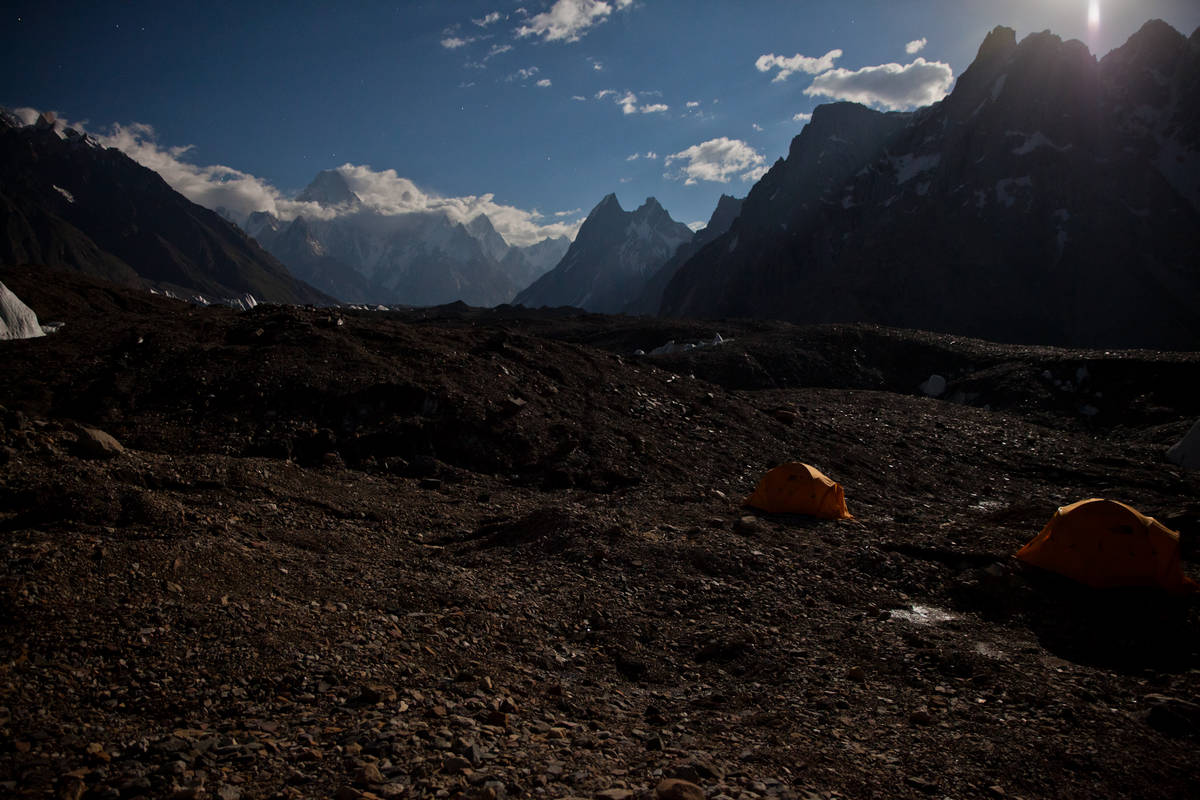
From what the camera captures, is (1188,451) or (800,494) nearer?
(800,494)

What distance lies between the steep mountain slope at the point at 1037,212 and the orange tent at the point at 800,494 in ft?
315

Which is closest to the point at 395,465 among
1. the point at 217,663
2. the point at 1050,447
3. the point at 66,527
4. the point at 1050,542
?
the point at 66,527

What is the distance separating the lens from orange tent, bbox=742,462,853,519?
13.3 meters

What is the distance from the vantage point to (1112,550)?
960 cm

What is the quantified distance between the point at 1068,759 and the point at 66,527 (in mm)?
11175

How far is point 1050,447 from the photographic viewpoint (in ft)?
78.8

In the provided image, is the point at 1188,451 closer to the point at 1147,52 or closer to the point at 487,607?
the point at 487,607

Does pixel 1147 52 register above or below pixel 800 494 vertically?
above

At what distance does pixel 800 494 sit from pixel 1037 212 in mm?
112222

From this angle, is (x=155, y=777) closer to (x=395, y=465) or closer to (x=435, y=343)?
(x=395, y=465)

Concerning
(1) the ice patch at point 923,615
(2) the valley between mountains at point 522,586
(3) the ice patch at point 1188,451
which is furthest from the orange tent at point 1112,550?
(3) the ice patch at point 1188,451

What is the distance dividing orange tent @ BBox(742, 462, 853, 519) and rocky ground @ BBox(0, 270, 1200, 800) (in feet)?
2.94

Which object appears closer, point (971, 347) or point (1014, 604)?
point (1014, 604)

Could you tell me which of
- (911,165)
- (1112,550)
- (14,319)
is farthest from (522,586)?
(911,165)
